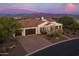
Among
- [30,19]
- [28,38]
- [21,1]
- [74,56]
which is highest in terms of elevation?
[21,1]

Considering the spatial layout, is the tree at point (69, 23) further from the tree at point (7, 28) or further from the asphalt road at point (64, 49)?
the tree at point (7, 28)

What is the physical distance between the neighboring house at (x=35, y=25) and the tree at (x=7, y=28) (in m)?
0.05

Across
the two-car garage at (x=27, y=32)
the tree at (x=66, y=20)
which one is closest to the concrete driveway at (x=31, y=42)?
the two-car garage at (x=27, y=32)

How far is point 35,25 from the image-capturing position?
257cm

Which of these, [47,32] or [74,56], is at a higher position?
[47,32]

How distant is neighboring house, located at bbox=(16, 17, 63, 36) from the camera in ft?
8.41

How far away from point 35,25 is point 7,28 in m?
0.26

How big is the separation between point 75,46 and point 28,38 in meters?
0.44

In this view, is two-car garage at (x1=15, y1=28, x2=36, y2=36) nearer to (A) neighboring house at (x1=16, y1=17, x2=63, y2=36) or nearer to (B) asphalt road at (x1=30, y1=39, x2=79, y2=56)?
(A) neighboring house at (x1=16, y1=17, x2=63, y2=36)

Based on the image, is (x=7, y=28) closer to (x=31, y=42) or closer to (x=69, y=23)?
(x=31, y=42)

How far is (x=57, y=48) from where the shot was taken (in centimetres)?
256

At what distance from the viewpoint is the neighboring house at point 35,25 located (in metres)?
2.56

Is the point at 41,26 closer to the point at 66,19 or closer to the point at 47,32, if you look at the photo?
the point at 47,32

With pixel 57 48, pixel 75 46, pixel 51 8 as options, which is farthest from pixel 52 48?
pixel 51 8
